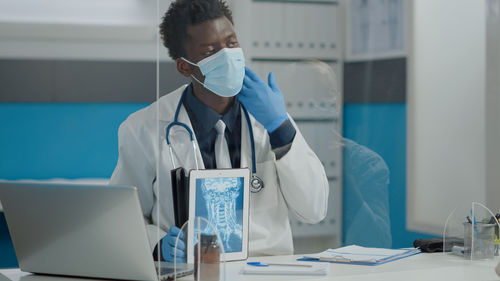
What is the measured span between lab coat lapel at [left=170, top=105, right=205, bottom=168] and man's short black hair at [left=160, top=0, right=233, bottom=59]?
149mm

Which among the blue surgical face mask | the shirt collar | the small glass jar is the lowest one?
the small glass jar

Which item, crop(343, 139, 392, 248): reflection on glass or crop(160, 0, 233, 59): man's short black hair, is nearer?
crop(160, 0, 233, 59): man's short black hair

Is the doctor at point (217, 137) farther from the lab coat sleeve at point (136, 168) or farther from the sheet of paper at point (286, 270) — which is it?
the sheet of paper at point (286, 270)

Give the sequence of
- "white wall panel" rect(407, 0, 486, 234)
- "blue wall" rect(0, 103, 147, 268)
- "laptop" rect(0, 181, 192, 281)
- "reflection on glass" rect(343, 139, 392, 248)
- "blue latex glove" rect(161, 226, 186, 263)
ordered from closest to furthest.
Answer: "laptop" rect(0, 181, 192, 281) < "blue latex glove" rect(161, 226, 186, 263) < "reflection on glass" rect(343, 139, 392, 248) < "white wall panel" rect(407, 0, 486, 234) < "blue wall" rect(0, 103, 147, 268)

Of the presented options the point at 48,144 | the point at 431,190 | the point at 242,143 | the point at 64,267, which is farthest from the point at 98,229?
the point at 48,144

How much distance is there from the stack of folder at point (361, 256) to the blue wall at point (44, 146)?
5.59 ft

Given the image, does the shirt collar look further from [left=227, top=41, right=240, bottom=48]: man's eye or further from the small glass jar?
the small glass jar

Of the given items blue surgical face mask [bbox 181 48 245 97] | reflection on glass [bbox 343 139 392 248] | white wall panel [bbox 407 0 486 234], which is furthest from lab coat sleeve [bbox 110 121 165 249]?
white wall panel [bbox 407 0 486 234]

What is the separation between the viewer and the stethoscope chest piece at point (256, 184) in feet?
5.53

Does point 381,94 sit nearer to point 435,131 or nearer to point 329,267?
point 435,131

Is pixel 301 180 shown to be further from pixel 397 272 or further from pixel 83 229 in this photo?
pixel 83 229

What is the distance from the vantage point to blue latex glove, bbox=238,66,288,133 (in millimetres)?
1715

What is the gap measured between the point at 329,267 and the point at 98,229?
22.1 inches

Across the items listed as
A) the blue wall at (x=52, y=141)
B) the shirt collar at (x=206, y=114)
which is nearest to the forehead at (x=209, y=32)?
the shirt collar at (x=206, y=114)
